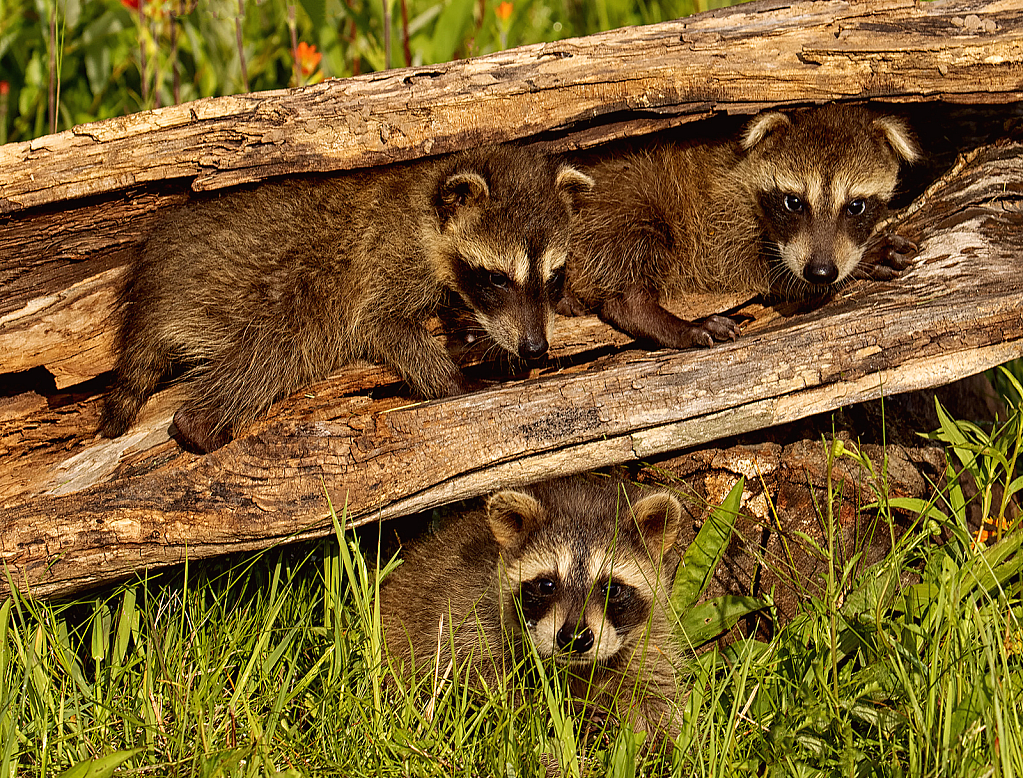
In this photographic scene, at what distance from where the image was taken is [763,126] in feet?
12.5

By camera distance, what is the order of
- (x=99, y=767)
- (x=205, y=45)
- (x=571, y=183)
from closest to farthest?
(x=99, y=767) < (x=571, y=183) < (x=205, y=45)

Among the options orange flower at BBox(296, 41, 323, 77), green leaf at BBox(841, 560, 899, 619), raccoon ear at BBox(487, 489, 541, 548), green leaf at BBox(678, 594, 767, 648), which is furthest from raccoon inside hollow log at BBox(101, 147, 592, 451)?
orange flower at BBox(296, 41, 323, 77)

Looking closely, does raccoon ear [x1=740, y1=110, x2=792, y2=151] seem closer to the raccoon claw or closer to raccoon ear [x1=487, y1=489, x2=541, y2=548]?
the raccoon claw

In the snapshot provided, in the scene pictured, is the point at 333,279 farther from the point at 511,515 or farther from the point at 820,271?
the point at 820,271

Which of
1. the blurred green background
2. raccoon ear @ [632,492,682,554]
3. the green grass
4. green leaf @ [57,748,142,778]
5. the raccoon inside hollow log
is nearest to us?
green leaf @ [57,748,142,778]

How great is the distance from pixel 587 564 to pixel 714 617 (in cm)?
50

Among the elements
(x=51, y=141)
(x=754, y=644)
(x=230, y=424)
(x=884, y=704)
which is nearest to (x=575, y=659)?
(x=754, y=644)

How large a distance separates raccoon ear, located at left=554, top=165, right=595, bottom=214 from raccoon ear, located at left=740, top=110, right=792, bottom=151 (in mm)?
638

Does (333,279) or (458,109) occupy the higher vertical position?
(458,109)

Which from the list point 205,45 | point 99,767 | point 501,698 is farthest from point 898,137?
point 205,45

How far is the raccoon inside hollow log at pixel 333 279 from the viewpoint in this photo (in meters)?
3.60

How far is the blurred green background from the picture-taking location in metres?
5.73

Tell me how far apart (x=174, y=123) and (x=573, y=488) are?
1923 millimetres

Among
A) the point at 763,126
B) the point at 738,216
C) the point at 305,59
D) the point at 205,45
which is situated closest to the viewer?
the point at 763,126
